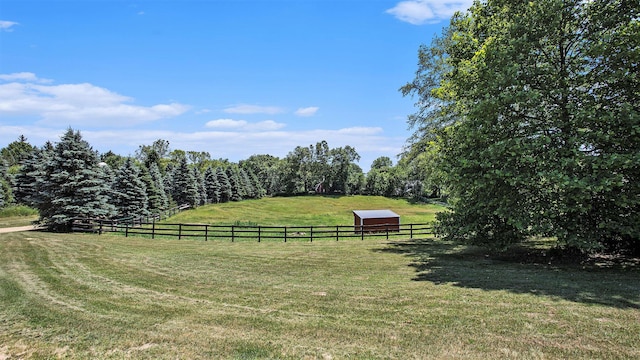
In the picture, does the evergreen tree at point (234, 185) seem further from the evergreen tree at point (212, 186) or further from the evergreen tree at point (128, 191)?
the evergreen tree at point (128, 191)

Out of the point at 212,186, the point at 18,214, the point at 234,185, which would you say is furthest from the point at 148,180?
the point at 234,185

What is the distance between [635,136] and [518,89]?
3.34 m

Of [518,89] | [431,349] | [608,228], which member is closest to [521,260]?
[608,228]

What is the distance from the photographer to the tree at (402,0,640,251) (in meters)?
10.4

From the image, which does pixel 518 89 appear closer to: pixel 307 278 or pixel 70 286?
pixel 307 278

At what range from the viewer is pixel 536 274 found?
1097 cm

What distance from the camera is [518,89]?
1175cm

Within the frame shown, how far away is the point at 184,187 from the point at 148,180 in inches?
630

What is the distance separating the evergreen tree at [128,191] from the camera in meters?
36.4

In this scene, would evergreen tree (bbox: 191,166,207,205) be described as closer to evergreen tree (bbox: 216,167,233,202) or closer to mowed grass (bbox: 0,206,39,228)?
evergreen tree (bbox: 216,167,233,202)

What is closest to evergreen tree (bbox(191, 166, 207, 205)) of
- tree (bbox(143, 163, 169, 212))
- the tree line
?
the tree line

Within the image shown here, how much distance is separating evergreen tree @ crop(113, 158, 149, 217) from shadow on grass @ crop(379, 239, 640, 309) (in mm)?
30556

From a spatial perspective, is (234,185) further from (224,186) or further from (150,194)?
(150,194)

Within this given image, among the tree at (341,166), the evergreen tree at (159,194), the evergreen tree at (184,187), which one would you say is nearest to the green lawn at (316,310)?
the evergreen tree at (159,194)
